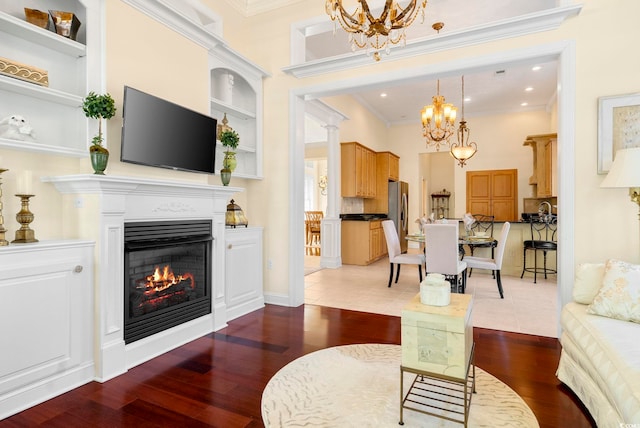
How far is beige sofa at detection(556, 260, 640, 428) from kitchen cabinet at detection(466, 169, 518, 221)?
6.93m

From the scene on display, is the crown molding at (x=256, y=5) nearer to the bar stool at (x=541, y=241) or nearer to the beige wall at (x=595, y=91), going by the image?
the beige wall at (x=595, y=91)

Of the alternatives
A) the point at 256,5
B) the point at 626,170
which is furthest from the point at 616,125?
the point at 256,5

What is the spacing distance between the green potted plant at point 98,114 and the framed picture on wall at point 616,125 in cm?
390

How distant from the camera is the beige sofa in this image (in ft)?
5.12

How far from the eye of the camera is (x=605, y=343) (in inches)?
72.7

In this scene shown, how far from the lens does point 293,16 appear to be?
4.28 meters

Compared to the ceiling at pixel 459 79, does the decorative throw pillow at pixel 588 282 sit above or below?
below

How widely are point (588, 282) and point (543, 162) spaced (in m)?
5.84

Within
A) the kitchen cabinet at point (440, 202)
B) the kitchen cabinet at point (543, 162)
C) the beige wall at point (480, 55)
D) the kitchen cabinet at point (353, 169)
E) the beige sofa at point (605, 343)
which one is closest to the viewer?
the beige sofa at point (605, 343)

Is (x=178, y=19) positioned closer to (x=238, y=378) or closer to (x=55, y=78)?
(x=55, y=78)

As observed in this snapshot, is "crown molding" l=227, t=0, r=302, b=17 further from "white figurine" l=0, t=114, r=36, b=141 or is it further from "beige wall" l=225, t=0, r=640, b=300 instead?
"white figurine" l=0, t=114, r=36, b=141

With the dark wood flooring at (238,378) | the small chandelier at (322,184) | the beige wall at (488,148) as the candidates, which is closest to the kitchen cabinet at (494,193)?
the beige wall at (488,148)

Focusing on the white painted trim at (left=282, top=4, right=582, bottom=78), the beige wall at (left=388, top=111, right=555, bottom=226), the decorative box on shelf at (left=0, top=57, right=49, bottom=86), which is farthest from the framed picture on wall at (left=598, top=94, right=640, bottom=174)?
the beige wall at (left=388, top=111, right=555, bottom=226)

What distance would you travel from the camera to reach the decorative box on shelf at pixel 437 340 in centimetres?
176
